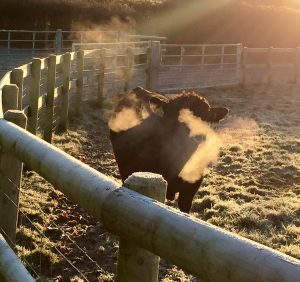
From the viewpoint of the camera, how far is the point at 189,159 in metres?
6.11

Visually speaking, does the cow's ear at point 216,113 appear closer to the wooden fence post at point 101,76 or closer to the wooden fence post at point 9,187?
the wooden fence post at point 9,187

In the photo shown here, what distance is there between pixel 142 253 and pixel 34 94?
650 cm

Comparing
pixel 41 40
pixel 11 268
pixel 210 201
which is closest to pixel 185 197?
pixel 210 201

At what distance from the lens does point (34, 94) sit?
7996 millimetres

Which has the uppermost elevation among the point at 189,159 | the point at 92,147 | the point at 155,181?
the point at 155,181

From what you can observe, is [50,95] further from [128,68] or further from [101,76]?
[128,68]

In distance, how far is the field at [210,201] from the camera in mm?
4992

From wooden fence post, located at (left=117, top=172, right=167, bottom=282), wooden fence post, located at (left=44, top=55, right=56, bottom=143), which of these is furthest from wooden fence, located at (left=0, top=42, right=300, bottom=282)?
wooden fence post, located at (left=44, top=55, right=56, bottom=143)

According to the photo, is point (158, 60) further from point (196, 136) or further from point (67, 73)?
point (196, 136)

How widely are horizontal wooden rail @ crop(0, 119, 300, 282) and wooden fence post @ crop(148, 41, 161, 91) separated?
1430 centimetres

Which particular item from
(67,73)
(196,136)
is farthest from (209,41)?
(196,136)

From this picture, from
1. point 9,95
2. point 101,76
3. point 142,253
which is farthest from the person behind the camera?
point 101,76

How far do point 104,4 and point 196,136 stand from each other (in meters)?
25.6

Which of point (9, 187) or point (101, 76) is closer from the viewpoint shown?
point (9, 187)
